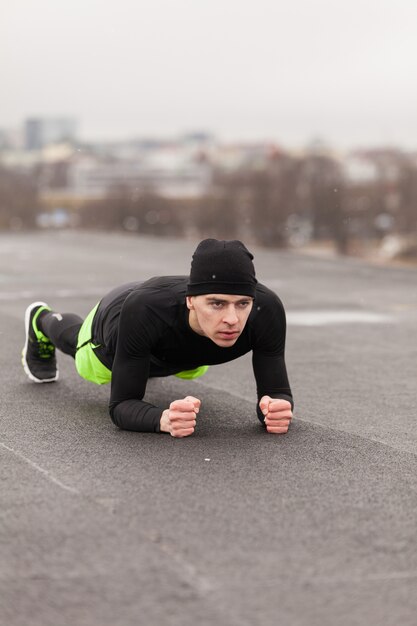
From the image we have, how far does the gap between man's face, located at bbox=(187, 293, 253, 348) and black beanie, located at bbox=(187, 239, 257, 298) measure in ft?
0.12

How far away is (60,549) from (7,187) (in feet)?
148

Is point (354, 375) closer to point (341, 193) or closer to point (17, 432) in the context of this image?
point (17, 432)

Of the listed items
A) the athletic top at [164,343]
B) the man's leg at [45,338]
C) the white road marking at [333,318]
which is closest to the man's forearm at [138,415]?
the athletic top at [164,343]

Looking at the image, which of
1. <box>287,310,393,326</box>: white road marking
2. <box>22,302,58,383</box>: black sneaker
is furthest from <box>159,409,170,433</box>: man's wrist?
<box>287,310,393,326</box>: white road marking

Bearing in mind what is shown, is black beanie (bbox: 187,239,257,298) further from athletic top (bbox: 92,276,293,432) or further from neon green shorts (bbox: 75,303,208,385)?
neon green shorts (bbox: 75,303,208,385)

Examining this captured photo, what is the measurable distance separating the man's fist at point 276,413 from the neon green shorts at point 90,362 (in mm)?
623

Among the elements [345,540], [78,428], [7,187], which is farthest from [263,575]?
[7,187]

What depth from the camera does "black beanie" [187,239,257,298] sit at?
4.72m

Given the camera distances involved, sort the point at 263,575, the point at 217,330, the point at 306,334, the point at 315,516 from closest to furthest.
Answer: the point at 263,575 < the point at 315,516 < the point at 217,330 < the point at 306,334

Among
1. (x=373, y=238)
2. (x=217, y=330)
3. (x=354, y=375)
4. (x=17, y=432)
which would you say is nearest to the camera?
(x=217, y=330)

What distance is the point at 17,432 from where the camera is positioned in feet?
17.4

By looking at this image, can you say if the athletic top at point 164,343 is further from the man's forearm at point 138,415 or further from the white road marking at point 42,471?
the white road marking at point 42,471

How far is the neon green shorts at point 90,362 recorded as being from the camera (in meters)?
5.63

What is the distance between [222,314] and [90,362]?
1.14 m
